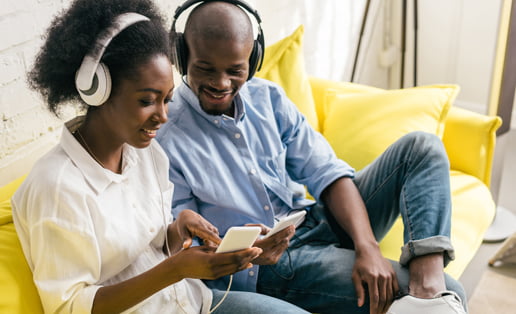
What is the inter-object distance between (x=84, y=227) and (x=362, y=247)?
65cm

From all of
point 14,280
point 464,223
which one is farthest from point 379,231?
point 14,280

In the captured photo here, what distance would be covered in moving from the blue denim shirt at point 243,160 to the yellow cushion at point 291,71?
14.6 inches

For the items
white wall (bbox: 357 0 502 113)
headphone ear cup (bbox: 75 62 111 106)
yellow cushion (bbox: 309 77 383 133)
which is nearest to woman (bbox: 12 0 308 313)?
headphone ear cup (bbox: 75 62 111 106)

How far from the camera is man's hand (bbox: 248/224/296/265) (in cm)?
116

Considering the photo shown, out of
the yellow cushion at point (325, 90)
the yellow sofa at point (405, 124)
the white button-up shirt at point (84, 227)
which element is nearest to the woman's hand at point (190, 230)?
the white button-up shirt at point (84, 227)

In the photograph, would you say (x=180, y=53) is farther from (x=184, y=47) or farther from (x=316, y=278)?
(x=316, y=278)

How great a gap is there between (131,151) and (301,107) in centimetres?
88

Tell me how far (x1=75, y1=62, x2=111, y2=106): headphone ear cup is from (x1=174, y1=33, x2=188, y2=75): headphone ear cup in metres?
0.34

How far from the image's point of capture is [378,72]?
3361mm

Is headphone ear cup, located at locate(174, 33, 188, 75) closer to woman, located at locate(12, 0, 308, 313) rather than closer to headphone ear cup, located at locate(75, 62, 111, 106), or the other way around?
woman, located at locate(12, 0, 308, 313)

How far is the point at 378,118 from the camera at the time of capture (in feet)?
6.28

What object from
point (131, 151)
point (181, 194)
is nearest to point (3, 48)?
point (131, 151)

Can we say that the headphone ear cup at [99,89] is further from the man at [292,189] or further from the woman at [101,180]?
the man at [292,189]

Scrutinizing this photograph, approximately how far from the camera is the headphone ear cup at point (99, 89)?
98 centimetres
